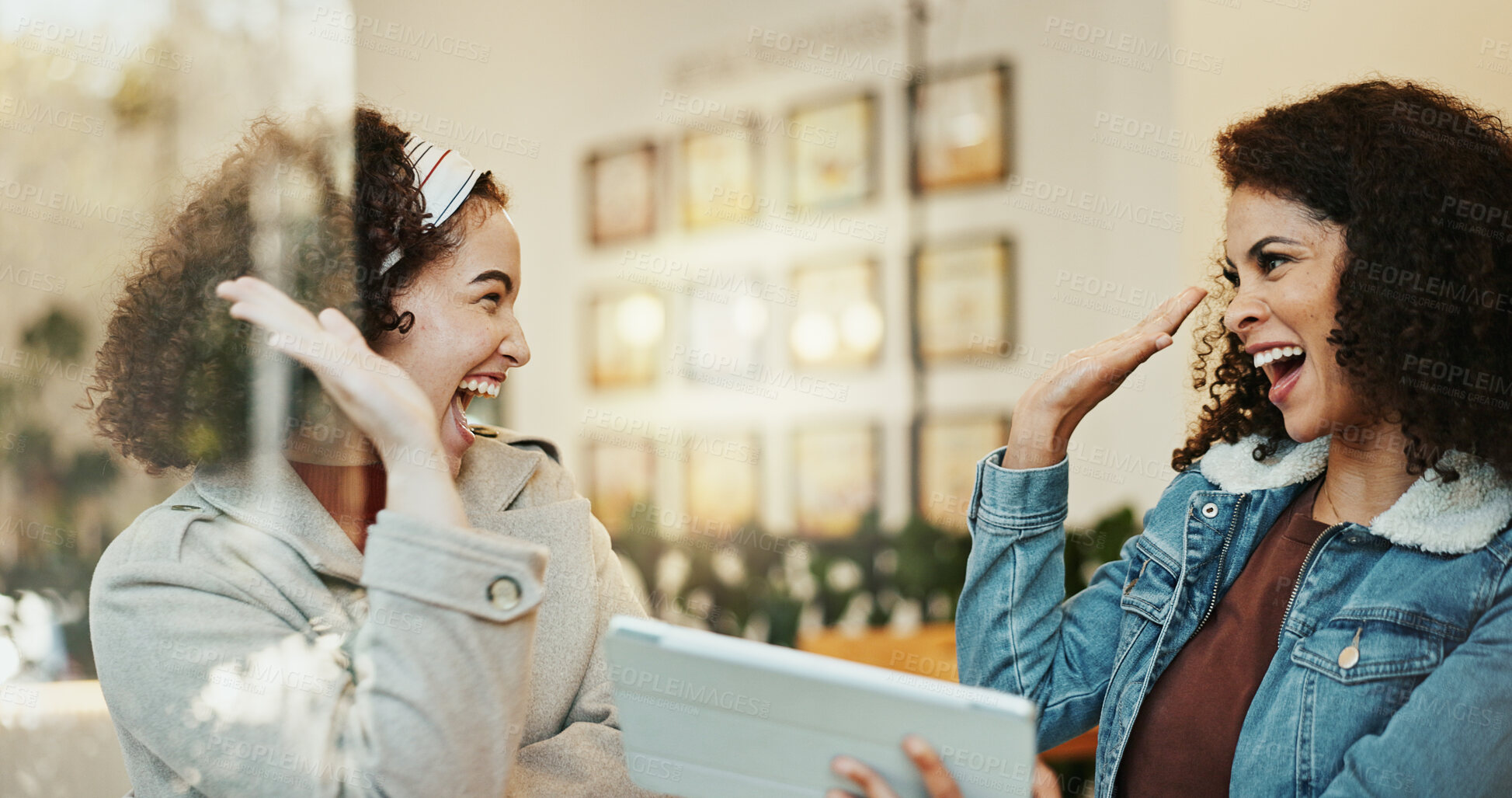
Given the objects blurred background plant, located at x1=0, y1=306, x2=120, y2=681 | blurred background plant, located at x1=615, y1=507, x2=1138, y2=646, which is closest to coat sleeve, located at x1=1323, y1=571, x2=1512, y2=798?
blurred background plant, located at x1=0, y1=306, x2=120, y2=681

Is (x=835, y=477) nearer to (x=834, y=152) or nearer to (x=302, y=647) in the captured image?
(x=834, y=152)

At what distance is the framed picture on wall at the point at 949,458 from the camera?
3479 millimetres

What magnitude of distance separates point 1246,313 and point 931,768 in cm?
58

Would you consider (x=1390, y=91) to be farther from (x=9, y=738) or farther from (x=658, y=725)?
(x=9, y=738)

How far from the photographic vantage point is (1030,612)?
4.19ft

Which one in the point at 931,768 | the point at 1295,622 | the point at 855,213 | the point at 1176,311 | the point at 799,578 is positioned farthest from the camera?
the point at 855,213

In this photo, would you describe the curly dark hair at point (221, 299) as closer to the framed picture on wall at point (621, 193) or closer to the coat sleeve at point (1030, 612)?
the coat sleeve at point (1030, 612)

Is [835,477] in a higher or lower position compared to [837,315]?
lower

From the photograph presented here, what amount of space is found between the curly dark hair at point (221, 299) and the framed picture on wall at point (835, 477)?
107 inches

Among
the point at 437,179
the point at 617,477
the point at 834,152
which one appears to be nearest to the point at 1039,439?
the point at 437,179

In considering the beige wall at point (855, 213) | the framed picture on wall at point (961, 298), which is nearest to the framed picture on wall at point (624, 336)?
the beige wall at point (855, 213)

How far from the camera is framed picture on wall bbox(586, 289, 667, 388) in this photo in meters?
4.14

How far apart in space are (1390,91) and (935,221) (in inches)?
96.7

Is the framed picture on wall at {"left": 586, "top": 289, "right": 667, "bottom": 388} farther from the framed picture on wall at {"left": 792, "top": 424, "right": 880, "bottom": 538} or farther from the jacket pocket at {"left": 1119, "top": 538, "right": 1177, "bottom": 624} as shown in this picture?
the jacket pocket at {"left": 1119, "top": 538, "right": 1177, "bottom": 624}
